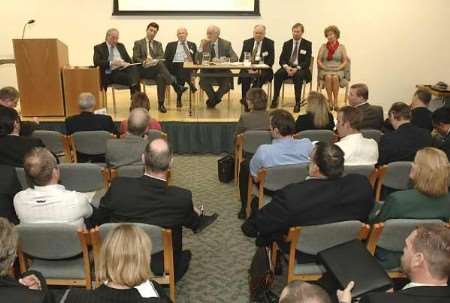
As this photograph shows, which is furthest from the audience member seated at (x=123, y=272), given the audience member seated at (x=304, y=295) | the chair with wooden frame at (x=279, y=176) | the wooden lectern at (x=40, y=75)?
the wooden lectern at (x=40, y=75)

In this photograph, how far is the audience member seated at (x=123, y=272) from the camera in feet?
6.21

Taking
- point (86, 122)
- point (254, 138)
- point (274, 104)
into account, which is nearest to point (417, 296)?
point (254, 138)

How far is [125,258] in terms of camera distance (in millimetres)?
1938

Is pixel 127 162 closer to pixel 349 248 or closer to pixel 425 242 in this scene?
pixel 349 248

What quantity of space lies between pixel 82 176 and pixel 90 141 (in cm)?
122

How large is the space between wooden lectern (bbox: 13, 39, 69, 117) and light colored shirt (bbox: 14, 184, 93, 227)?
401 centimetres

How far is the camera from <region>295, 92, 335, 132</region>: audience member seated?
5.00 meters

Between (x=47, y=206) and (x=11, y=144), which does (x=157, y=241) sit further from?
(x=11, y=144)

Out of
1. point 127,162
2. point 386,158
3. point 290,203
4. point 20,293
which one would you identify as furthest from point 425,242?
point 127,162

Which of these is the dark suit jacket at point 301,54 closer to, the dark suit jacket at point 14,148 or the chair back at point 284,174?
the chair back at point 284,174

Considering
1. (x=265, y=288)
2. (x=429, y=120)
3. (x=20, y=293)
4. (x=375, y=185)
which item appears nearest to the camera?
(x=20, y=293)

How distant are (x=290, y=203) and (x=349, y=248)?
1.61ft

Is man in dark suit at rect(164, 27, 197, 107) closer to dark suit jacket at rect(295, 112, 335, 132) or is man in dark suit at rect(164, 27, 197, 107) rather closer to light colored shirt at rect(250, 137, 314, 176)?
dark suit jacket at rect(295, 112, 335, 132)

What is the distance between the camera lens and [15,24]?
9.20 metres
